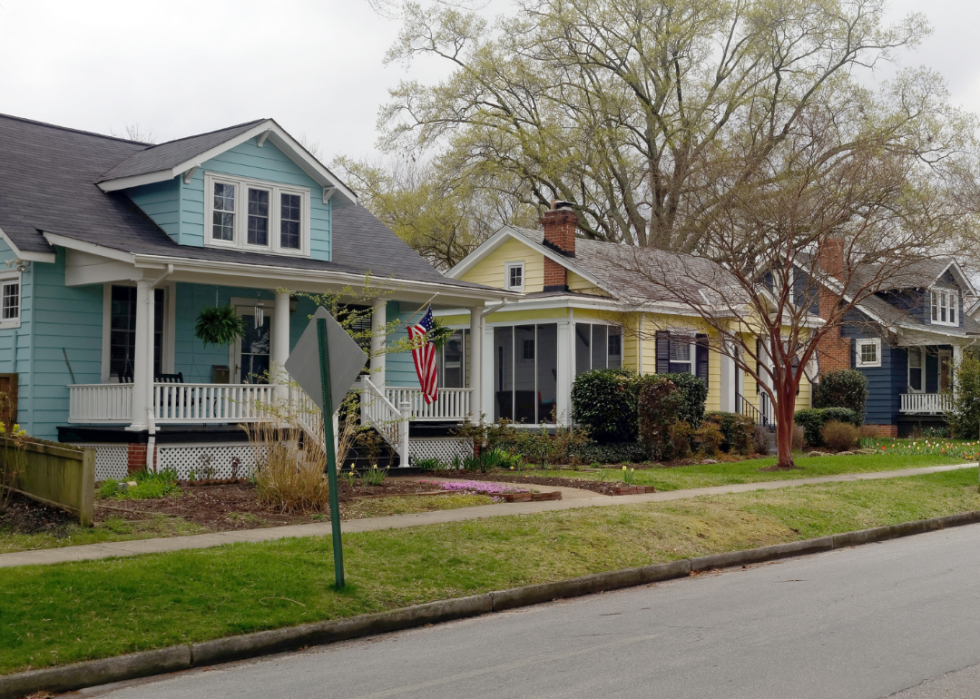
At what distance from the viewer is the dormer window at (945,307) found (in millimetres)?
40031

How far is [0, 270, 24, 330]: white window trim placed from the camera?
18.4 metres

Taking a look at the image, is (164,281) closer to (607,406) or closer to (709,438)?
(607,406)

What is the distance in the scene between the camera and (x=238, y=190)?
2045 centimetres

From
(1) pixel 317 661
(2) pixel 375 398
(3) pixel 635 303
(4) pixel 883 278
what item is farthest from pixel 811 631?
(3) pixel 635 303

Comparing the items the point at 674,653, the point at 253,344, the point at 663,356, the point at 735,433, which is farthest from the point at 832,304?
the point at 674,653

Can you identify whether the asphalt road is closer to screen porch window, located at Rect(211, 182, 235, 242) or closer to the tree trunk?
the tree trunk

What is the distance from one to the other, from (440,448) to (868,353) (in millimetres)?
23030

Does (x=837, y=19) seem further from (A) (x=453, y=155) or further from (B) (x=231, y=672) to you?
(B) (x=231, y=672)

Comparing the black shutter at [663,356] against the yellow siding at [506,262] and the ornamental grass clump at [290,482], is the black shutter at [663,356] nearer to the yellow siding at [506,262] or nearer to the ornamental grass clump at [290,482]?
the yellow siding at [506,262]

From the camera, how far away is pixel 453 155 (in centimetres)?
4206

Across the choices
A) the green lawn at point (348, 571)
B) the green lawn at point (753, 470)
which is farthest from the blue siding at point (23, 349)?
the green lawn at point (753, 470)

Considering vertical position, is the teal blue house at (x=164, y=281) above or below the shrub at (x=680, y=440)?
above

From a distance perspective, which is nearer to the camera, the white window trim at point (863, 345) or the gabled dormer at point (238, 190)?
the gabled dormer at point (238, 190)

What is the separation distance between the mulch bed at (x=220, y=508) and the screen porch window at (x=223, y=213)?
5.75 metres
